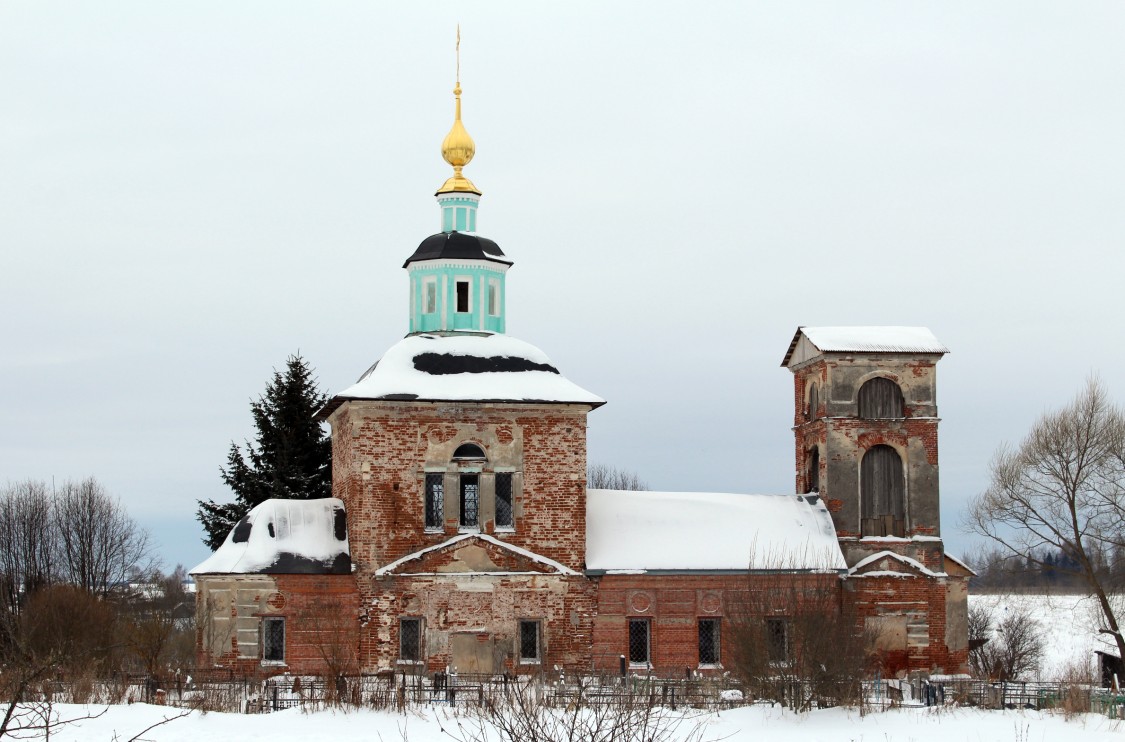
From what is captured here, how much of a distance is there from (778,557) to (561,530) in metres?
4.55

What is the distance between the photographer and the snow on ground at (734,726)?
64.5ft

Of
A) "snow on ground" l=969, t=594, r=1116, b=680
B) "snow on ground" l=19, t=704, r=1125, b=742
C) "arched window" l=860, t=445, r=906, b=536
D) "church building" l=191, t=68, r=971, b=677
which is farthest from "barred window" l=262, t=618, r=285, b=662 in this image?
"snow on ground" l=969, t=594, r=1116, b=680

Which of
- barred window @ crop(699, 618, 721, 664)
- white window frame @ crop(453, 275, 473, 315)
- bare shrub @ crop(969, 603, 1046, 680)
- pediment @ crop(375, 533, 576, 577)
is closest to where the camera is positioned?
pediment @ crop(375, 533, 576, 577)

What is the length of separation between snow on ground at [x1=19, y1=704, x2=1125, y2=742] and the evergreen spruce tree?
59.3ft

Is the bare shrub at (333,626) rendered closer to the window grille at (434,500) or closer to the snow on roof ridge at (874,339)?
the window grille at (434,500)

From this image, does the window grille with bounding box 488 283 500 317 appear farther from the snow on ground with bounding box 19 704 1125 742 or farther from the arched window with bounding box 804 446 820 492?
the snow on ground with bounding box 19 704 1125 742

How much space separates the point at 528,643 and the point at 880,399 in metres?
9.48

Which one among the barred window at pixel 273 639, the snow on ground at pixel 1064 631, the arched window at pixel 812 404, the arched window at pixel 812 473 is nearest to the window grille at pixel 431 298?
the barred window at pixel 273 639

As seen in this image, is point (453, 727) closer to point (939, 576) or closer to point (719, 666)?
point (719, 666)

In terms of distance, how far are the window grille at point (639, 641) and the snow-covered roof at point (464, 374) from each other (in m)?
4.46

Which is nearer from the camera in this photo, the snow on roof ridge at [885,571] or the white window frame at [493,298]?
the snow on roof ridge at [885,571]

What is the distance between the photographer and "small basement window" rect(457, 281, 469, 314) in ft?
105

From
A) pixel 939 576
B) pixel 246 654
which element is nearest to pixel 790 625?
pixel 939 576

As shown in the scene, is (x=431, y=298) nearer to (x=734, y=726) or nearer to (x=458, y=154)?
(x=458, y=154)
